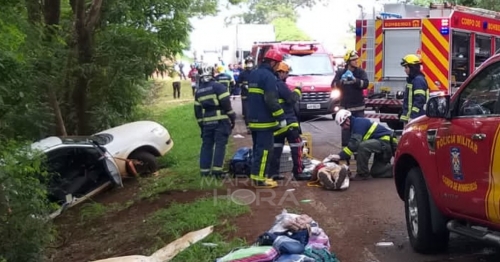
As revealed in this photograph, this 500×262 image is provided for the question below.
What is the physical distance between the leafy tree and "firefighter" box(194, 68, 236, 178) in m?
49.4

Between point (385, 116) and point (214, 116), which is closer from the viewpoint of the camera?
point (214, 116)

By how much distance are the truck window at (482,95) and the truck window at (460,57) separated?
311 inches

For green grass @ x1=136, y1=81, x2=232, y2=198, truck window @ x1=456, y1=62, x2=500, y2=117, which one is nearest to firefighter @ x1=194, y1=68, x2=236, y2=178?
green grass @ x1=136, y1=81, x2=232, y2=198

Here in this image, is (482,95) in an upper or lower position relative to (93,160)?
upper

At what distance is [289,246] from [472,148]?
1.56 metres

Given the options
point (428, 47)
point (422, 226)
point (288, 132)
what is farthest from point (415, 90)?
point (428, 47)

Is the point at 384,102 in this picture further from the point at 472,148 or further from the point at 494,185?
the point at 494,185

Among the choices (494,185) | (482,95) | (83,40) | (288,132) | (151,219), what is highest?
(83,40)

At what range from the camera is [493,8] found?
719 inches

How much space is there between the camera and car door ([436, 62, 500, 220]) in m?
4.92

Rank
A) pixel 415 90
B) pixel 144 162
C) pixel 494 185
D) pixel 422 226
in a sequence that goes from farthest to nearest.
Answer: pixel 144 162, pixel 415 90, pixel 422 226, pixel 494 185

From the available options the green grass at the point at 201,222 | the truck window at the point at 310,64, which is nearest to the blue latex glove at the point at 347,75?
the green grass at the point at 201,222

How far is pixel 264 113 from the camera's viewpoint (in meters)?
9.29

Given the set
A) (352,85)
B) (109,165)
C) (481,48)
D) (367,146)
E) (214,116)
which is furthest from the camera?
(481,48)
